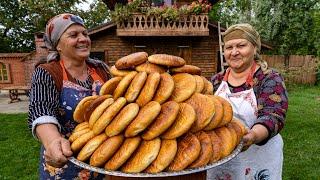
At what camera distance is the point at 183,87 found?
1.64m

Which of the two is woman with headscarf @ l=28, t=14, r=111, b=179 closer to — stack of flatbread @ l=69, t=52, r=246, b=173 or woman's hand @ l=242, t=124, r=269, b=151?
stack of flatbread @ l=69, t=52, r=246, b=173

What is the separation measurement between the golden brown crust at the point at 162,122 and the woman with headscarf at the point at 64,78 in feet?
2.45

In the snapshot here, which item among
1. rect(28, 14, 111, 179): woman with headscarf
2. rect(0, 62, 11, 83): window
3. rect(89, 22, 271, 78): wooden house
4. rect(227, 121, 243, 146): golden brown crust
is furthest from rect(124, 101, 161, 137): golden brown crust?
rect(0, 62, 11, 83): window

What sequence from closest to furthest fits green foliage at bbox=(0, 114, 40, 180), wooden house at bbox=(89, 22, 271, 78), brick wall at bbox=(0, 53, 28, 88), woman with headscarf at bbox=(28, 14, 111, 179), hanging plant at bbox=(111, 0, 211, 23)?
woman with headscarf at bbox=(28, 14, 111, 179), green foliage at bbox=(0, 114, 40, 180), hanging plant at bbox=(111, 0, 211, 23), wooden house at bbox=(89, 22, 271, 78), brick wall at bbox=(0, 53, 28, 88)

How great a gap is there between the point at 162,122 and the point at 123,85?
27cm

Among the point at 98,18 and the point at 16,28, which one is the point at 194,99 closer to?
the point at 98,18

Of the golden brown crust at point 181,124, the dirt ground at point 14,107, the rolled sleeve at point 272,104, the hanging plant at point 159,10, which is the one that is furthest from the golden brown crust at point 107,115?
the dirt ground at point 14,107

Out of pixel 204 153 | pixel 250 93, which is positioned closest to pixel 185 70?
pixel 204 153

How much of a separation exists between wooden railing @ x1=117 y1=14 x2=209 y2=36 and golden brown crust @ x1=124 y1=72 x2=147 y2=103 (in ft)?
29.4

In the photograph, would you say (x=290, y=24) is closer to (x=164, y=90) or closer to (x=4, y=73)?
(x=4, y=73)

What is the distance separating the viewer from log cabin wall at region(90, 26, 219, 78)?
12.3 metres

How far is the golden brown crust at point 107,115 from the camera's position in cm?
148

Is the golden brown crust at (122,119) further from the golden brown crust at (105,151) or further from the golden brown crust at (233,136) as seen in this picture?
the golden brown crust at (233,136)

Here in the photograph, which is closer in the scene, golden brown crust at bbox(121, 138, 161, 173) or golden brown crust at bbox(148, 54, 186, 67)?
golden brown crust at bbox(121, 138, 161, 173)
